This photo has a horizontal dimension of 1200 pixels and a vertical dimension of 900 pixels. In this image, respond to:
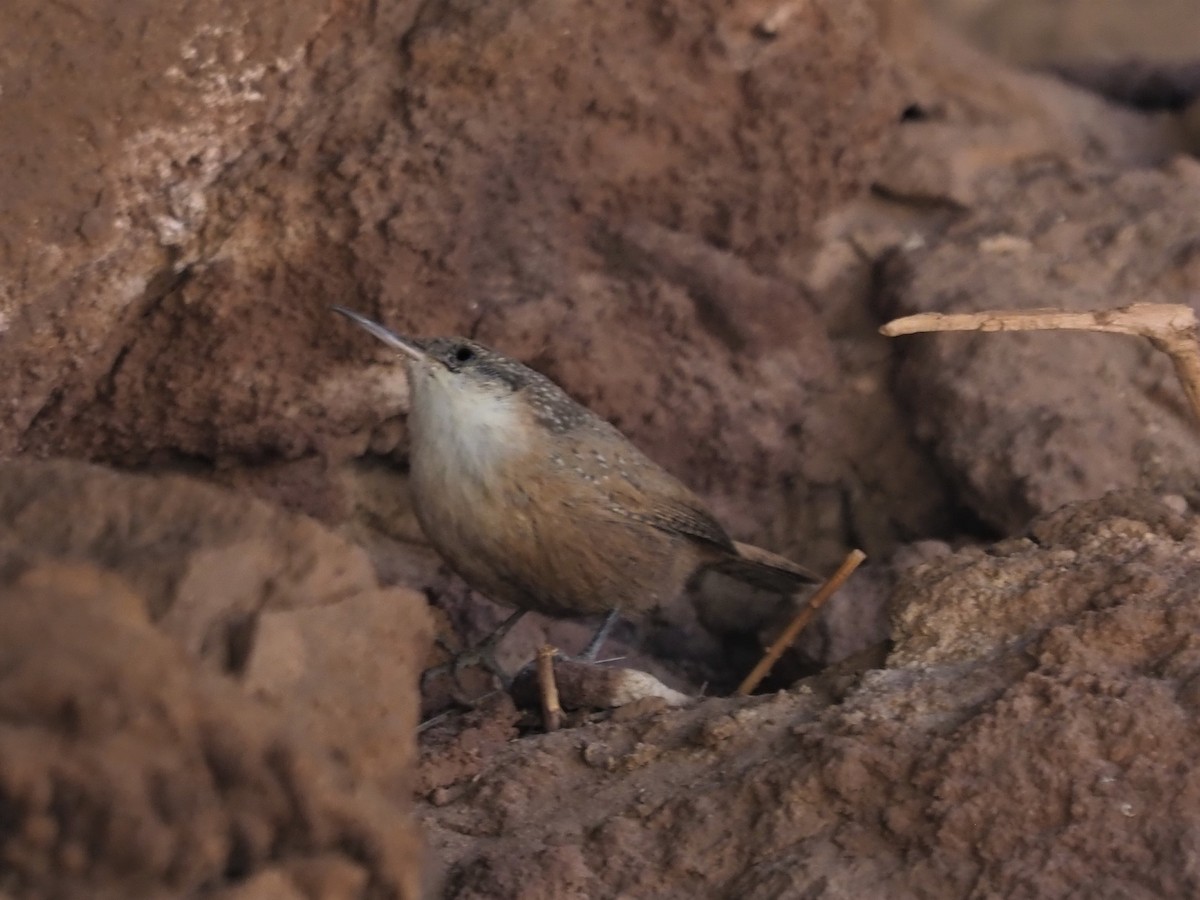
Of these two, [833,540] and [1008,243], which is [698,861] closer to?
[833,540]

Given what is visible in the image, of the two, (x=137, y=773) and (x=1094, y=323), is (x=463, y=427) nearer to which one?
(x=1094, y=323)

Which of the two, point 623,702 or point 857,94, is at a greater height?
point 857,94

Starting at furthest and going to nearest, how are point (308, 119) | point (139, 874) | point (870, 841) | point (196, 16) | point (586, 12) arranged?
point (586, 12) → point (308, 119) → point (196, 16) → point (870, 841) → point (139, 874)

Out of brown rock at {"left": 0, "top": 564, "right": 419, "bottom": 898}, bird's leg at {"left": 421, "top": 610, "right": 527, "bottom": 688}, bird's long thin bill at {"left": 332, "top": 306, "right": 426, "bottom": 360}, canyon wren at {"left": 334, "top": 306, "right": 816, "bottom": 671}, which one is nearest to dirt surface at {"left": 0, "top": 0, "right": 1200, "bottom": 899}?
brown rock at {"left": 0, "top": 564, "right": 419, "bottom": 898}

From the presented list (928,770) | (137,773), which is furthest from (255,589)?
(928,770)

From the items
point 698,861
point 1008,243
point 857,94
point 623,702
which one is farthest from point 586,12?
point 698,861

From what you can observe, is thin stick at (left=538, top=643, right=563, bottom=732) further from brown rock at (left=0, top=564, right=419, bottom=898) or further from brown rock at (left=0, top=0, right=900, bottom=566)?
brown rock at (left=0, top=564, right=419, bottom=898)
